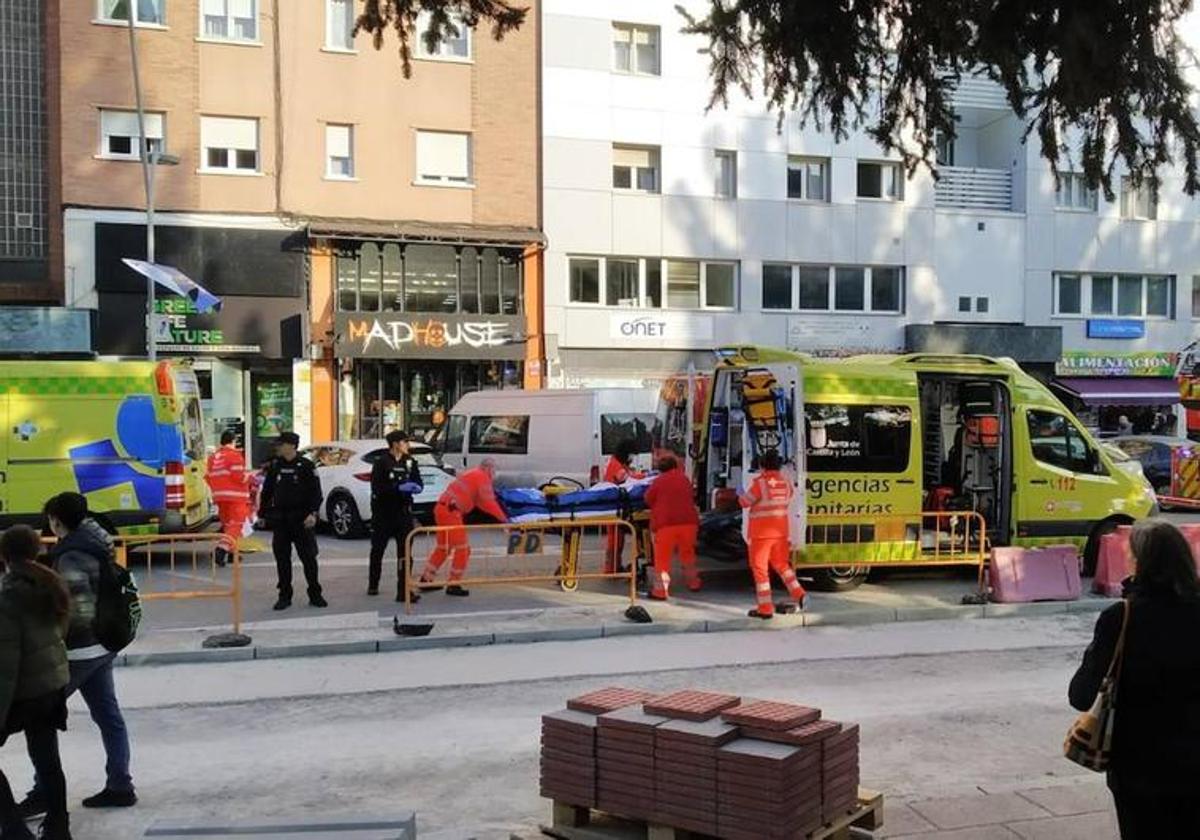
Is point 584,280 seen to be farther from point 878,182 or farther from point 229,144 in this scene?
point 229,144

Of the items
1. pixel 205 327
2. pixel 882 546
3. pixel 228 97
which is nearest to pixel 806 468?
pixel 882 546

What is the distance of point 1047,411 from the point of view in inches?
503

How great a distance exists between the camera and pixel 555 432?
705 inches

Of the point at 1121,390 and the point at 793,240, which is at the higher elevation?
the point at 793,240

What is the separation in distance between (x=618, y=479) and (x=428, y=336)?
13.8m

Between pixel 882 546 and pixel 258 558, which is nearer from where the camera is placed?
pixel 882 546

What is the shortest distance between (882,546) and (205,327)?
58.9ft

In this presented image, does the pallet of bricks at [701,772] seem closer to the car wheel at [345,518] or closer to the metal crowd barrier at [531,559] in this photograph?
the metal crowd barrier at [531,559]

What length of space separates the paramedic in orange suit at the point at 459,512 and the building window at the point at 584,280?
16.8 meters

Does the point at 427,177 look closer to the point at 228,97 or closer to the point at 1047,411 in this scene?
the point at 228,97

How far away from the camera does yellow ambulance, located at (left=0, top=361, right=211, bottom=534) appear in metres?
13.0

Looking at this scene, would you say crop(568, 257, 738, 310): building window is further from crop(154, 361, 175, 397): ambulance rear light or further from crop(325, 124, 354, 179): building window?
crop(154, 361, 175, 397): ambulance rear light

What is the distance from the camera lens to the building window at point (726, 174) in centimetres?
2914

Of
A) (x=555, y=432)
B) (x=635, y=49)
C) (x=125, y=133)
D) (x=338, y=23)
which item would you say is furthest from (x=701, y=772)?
(x=635, y=49)
